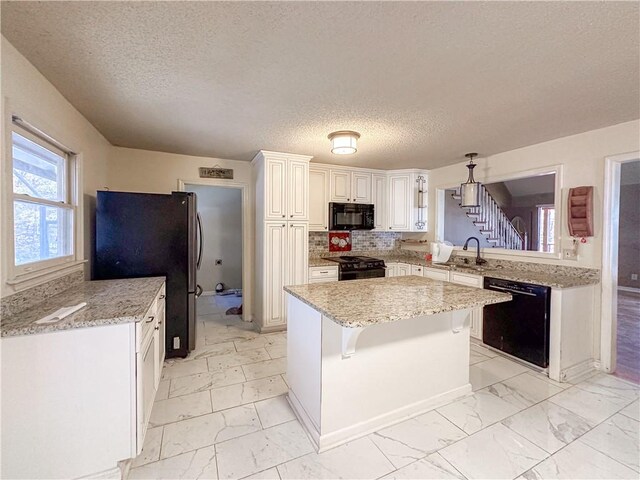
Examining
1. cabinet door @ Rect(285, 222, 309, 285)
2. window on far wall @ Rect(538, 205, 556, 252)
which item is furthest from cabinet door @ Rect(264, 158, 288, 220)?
window on far wall @ Rect(538, 205, 556, 252)

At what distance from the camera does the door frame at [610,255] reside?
257 centimetres

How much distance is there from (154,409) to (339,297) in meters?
1.63

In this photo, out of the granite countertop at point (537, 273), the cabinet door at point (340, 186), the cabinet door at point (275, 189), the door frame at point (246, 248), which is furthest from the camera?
the cabinet door at point (340, 186)

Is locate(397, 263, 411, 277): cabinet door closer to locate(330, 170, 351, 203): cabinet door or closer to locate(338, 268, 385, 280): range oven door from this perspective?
locate(338, 268, 385, 280): range oven door

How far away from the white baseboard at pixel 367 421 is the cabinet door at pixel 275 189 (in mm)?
2074

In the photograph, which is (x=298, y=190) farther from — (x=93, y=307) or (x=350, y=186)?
(x=93, y=307)

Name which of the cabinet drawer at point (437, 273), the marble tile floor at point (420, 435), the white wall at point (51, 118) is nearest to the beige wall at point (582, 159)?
the cabinet drawer at point (437, 273)

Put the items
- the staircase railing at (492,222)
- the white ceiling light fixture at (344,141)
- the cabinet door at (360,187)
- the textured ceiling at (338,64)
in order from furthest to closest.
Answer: the staircase railing at (492,222) < the cabinet door at (360,187) < the white ceiling light fixture at (344,141) < the textured ceiling at (338,64)

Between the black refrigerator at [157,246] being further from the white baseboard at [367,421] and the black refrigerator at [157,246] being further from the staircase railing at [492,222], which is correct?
the staircase railing at [492,222]

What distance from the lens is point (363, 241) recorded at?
4758mm

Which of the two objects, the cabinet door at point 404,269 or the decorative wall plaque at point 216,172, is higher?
the decorative wall plaque at point 216,172

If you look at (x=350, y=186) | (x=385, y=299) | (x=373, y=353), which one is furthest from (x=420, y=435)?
(x=350, y=186)

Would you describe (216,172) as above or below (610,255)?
above

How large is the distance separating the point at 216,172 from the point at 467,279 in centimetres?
346
